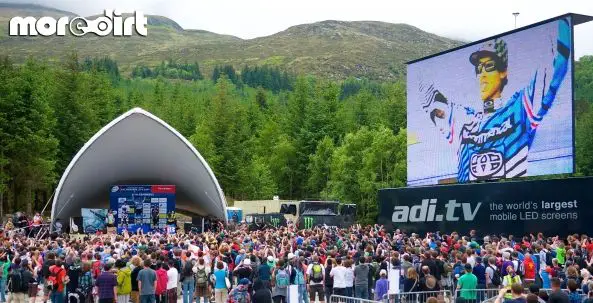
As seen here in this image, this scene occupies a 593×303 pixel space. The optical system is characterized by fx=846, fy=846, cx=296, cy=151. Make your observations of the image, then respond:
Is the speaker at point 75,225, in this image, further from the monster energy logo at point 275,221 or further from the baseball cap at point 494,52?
the baseball cap at point 494,52

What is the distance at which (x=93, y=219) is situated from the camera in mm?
42281

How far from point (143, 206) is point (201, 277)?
955 inches

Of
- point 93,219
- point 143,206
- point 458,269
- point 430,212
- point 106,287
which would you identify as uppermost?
point 143,206

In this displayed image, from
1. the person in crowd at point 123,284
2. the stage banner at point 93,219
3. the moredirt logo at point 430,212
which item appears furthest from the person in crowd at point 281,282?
the stage banner at point 93,219

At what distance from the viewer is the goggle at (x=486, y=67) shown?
29.4m

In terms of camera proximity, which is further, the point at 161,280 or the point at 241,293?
the point at 161,280

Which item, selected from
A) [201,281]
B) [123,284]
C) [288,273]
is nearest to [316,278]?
[288,273]

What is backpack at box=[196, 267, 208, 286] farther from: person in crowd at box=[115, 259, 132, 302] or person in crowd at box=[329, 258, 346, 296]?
person in crowd at box=[329, 258, 346, 296]

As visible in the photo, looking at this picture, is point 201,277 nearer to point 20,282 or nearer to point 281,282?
point 281,282

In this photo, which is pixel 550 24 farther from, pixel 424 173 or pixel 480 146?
pixel 424 173

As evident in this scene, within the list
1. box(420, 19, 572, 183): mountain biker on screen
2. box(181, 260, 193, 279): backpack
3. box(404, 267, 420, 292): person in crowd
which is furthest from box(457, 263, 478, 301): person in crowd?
box(420, 19, 572, 183): mountain biker on screen

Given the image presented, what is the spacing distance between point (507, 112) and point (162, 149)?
21.3 m

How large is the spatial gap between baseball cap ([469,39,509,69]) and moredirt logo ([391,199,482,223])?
16.4ft

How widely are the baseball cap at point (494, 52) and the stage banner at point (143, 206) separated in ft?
61.5
